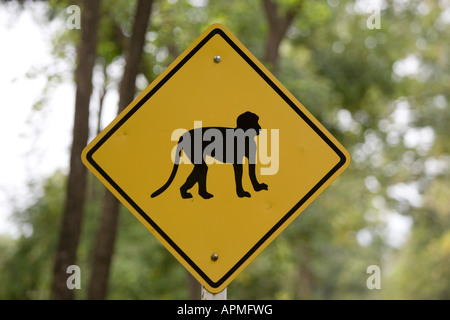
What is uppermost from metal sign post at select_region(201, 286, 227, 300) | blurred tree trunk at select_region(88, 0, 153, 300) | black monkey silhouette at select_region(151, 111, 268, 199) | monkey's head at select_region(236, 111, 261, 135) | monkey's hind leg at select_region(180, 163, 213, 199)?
blurred tree trunk at select_region(88, 0, 153, 300)

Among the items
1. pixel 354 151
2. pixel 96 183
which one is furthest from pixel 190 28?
pixel 354 151

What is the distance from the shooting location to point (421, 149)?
60.3 feet

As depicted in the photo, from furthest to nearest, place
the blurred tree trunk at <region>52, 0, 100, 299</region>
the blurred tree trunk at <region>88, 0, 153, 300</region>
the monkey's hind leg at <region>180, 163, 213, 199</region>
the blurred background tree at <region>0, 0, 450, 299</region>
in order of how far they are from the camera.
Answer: the blurred background tree at <region>0, 0, 450, 299</region> < the blurred tree trunk at <region>88, 0, 153, 300</region> < the blurred tree trunk at <region>52, 0, 100, 299</region> < the monkey's hind leg at <region>180, 163, 213, 199</region>

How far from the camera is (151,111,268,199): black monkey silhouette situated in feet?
8.40

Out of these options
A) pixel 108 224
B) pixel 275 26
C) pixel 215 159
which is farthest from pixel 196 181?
pixel 275 26

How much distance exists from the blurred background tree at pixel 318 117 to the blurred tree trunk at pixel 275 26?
24 mm

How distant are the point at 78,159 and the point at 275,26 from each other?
20.4 feet

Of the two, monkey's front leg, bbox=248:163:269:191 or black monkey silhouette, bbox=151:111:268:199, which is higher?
black monkey silhouette, bbox=151:111:268:199

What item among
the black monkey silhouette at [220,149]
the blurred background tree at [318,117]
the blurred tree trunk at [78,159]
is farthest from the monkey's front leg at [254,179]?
the blurred background tree at [318,117]

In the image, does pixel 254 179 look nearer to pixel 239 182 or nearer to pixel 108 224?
pixel 239 182

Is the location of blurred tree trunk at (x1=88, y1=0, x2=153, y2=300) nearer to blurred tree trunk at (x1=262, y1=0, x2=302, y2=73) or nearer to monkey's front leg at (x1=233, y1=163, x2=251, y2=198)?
monkey's front leg at (x1=233, y1=163, x2=251, y2=198)

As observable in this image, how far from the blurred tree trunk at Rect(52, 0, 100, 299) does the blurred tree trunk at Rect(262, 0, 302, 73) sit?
17.1 feet

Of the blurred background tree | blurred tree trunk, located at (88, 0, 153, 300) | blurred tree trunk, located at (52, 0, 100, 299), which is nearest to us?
blurred tree trunk, located at (52, 0, 100, 299)

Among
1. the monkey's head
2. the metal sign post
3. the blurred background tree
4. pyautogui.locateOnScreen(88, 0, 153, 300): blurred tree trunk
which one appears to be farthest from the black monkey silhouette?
the blurred background tree
